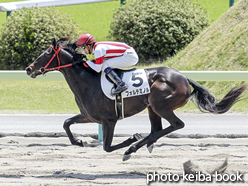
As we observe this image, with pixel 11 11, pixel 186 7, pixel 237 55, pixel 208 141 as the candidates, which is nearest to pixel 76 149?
pixel 208 141

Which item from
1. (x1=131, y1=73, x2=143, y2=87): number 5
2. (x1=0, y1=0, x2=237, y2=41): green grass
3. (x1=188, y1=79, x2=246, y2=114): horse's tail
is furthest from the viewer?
(x1=0, y1=0, x2=237, y2=41): green grass

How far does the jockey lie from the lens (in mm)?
4742

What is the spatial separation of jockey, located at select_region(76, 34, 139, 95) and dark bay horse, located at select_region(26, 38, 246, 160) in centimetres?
17

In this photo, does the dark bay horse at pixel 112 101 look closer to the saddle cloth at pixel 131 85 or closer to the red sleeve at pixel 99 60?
the saddle cloth at pixel 131 85

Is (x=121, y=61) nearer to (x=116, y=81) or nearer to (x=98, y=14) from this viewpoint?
(x=116, y=81)

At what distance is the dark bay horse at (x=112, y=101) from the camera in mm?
4766

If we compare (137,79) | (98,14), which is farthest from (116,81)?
(98,14)

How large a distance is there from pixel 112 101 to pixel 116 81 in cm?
24

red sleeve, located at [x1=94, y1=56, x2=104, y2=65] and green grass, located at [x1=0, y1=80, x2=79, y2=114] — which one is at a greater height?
red sleeve, located at [x1=94, y1=56, x2=104, y2=65]

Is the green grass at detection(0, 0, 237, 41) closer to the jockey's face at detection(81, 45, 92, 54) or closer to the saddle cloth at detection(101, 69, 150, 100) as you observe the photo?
the jockey's face at detection(81, 45, 92, 54)

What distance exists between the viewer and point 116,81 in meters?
4.73

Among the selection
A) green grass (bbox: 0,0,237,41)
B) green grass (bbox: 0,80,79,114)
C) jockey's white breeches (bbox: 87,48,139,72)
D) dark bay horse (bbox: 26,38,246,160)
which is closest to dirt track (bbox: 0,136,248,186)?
dark bay horse (bbox: 26,38,246,160)

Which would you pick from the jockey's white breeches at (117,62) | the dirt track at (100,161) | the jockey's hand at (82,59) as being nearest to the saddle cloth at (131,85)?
the jockey's white breeches at (117,62)

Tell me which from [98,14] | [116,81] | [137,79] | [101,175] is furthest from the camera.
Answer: [98,14]
